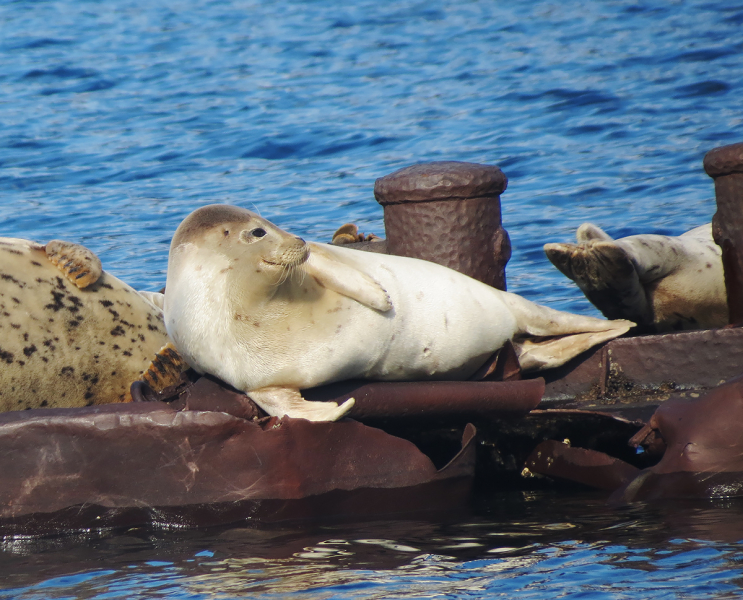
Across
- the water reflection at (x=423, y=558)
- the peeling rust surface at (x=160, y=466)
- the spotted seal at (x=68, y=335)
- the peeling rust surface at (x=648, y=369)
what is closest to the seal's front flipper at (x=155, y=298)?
the spotted seal at (x=68, y=335)

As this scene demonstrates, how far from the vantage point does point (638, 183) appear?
42.6ft

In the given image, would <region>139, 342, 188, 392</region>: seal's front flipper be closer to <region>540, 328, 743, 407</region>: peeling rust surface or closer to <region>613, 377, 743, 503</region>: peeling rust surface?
<region>540, 328, 743, 407</region>: peeling rust surface

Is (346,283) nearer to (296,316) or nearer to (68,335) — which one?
(296,316)

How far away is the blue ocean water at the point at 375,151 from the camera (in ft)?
11.9

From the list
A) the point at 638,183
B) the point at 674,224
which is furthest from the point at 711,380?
the point at 638,183

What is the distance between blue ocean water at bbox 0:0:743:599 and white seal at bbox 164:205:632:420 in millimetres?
639

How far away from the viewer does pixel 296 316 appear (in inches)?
179

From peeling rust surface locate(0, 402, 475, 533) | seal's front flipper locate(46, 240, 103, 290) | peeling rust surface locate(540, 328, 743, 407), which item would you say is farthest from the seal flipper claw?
peeling rust surface locate(0, 402, 475, 533)

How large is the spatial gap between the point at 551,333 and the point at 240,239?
162 cm

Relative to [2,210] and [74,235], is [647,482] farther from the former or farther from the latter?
[2,210]

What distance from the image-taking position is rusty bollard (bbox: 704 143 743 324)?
5.09 m

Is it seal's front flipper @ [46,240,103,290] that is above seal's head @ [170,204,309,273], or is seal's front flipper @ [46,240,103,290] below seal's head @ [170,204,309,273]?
below

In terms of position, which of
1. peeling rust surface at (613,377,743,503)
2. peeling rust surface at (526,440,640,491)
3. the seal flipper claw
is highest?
the seal flipper claw

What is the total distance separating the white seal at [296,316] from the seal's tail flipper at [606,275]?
0.75 m
